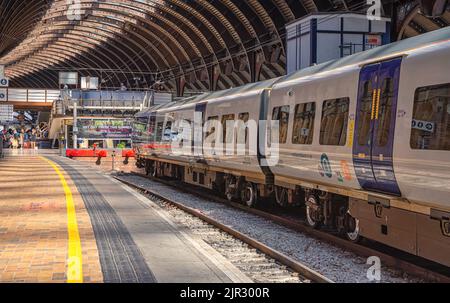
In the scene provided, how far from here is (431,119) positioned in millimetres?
8867

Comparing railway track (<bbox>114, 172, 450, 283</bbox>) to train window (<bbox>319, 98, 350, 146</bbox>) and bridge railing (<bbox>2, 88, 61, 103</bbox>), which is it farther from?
bridge railing (<bbox>2, 88, 61, 103</bbox>)

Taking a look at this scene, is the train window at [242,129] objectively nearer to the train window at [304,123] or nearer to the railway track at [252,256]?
the railway track at [252,256]

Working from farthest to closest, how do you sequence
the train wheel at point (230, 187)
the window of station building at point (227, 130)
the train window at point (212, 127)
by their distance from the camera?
the train window at point (212, 127)
the train wheel at point (230, 187)
the window of station building at point (227, 130)

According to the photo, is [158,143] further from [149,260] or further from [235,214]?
[149,260]

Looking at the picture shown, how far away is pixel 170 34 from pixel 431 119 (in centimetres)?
5784

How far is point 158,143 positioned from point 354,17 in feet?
33.8

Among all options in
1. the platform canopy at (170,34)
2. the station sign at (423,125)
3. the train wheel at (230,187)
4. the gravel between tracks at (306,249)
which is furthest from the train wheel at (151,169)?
the station sign at (423,125)

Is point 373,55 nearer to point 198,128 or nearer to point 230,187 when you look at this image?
point 230,187

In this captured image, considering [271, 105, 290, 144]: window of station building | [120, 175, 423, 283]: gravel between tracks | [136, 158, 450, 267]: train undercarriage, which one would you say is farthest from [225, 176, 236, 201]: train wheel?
[271, 105, 290, 144]: window of station building

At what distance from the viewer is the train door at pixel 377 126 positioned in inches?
389

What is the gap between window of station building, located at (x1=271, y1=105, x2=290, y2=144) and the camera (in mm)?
15133

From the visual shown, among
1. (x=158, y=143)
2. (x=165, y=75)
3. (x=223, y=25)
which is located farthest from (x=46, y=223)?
(x=165, y=75)

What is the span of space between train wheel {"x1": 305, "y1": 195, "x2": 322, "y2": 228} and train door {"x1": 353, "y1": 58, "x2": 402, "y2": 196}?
294cm

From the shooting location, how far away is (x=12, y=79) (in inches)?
4550
